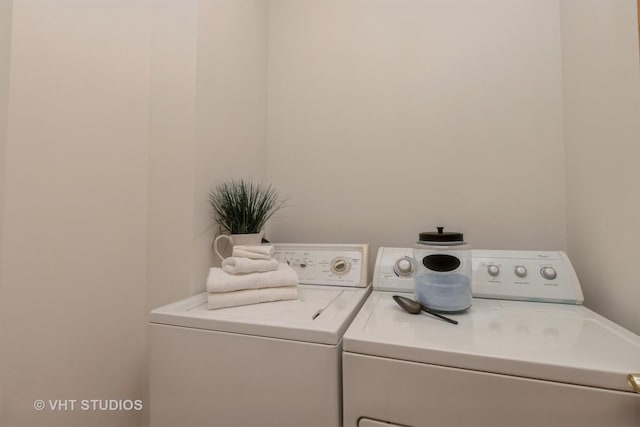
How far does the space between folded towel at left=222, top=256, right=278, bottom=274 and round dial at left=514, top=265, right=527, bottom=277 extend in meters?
0.80

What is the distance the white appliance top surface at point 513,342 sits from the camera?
0.46 meters

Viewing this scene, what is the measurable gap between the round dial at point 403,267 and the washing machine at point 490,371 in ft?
0.78

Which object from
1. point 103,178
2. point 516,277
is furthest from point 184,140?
point 516,277

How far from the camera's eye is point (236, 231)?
3.33 ft

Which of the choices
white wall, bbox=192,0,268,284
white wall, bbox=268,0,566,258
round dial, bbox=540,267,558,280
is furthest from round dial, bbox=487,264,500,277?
white wall, bbox=192,0,268,284

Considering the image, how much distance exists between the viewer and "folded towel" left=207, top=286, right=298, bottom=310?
0.78 meters

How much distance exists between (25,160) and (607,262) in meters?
1.62

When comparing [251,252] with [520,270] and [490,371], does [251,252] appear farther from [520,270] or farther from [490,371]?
[520,270]

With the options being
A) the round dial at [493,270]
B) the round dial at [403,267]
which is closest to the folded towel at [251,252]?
the round dial at [403,267]

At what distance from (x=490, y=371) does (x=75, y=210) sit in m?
1.13

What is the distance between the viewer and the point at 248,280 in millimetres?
827

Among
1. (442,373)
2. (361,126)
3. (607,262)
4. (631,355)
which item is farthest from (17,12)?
(607,262)

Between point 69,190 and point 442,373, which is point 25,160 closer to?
point 69,190

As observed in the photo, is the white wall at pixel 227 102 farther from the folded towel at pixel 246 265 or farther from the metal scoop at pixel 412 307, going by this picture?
the metal scoop at pixel 412 307
